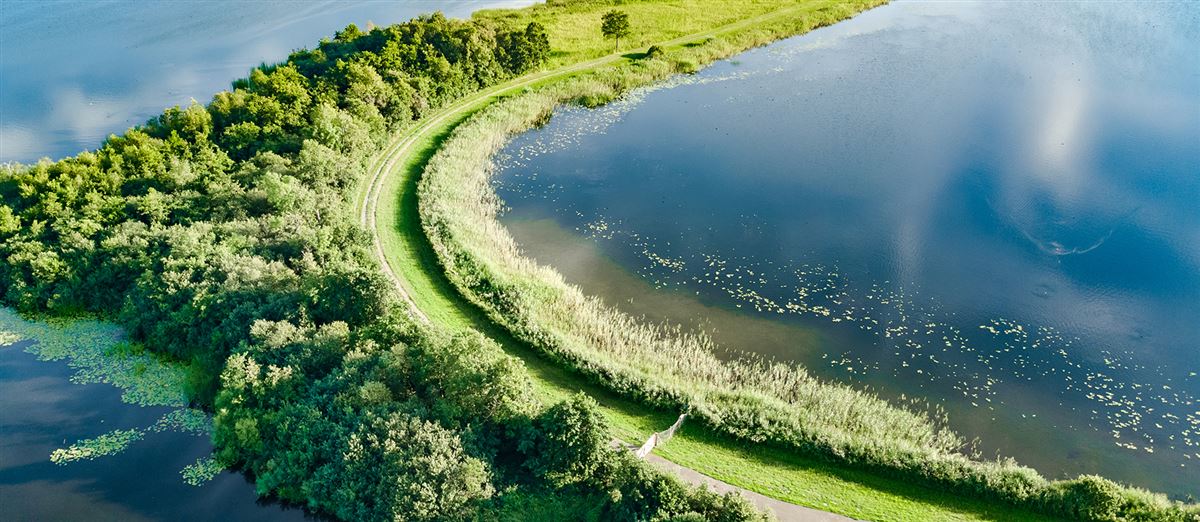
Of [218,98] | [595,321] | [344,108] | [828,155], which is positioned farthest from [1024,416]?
[218,98]

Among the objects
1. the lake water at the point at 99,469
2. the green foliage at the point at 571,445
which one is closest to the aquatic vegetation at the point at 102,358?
the lake water at the point at 99,469

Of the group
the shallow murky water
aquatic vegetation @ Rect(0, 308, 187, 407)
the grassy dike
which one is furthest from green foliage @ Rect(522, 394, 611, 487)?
aquatic vegetation @ Rect(0, 308, 187, 407)

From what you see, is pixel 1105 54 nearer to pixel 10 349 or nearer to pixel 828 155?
pixel 828 155

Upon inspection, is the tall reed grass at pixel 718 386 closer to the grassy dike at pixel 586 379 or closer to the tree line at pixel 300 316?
the grassy dike at pixel 586 379

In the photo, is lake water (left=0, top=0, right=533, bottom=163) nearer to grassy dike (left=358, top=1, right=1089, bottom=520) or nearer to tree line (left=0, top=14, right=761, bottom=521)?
tree line (left=0, top=14, right=761, bottom=521)

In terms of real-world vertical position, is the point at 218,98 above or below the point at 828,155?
above
